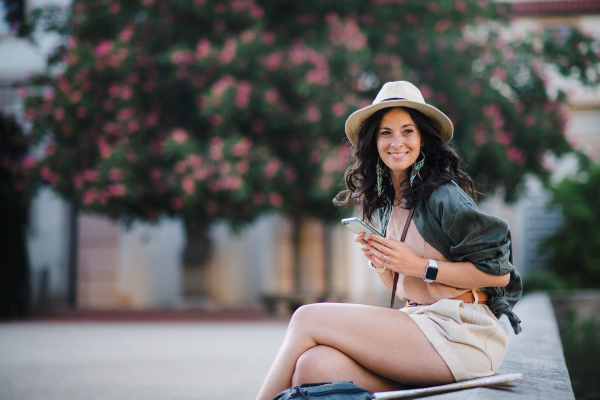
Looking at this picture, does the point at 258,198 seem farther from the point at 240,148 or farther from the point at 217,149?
the point at 217,149

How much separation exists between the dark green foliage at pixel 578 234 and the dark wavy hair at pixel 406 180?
16.5 metres

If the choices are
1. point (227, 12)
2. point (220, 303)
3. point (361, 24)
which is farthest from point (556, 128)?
point (220, 303)

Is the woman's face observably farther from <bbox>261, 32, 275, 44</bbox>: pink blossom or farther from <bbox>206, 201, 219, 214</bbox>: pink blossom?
<bbox>261, 32, 275, 44</bbox>: pink blossom

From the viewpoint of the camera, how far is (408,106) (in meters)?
3.20

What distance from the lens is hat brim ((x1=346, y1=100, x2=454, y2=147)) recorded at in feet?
10.4

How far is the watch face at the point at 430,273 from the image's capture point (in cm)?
293

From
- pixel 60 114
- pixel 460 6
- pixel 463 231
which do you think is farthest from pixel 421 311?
pixel 60 114

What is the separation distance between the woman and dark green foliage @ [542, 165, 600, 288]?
54.8 ft

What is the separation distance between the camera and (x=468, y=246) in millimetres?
2902

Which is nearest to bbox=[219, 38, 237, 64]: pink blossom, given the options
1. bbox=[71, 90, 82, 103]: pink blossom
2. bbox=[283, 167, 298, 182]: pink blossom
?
bbox=[283, 167, 298, 182]: pink blossom

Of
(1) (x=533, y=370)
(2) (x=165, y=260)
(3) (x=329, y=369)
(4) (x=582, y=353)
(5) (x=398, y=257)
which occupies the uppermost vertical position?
(5) (x=398, y=257)

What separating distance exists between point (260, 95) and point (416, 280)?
9.29 meters

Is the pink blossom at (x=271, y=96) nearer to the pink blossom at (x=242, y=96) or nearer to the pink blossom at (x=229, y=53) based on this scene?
the pink blossom at (x=242, y=96)

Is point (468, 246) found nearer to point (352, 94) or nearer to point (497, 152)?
point (352, 94)
